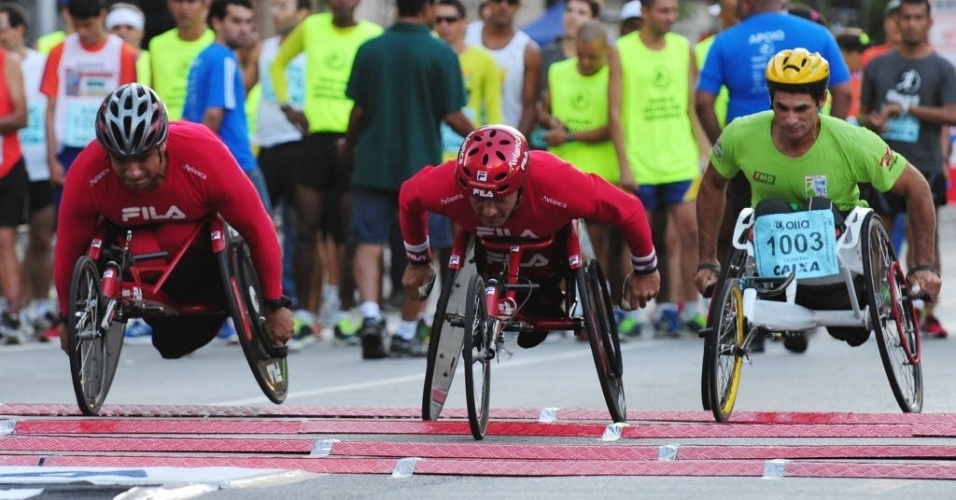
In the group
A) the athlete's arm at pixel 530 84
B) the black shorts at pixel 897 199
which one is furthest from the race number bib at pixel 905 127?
the athlete's arm at pixel 530 84

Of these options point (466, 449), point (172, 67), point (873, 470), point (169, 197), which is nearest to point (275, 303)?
point (169, 197)

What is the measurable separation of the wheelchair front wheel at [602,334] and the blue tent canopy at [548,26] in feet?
36.7

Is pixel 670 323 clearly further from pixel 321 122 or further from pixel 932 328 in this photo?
pixel 321 122

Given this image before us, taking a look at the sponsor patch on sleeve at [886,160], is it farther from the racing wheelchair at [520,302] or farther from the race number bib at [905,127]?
the race number bib at [905,127]

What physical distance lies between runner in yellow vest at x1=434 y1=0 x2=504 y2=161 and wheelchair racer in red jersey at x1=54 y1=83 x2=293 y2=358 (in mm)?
5191

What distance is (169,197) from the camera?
10.7 m

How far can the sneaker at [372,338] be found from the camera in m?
14.5

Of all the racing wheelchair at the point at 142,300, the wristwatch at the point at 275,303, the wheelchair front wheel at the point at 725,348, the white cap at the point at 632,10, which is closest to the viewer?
the wheelchair front wheel at the point at 725,348

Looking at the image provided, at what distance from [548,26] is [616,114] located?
19.2 ft

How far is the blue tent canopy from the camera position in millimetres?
21672

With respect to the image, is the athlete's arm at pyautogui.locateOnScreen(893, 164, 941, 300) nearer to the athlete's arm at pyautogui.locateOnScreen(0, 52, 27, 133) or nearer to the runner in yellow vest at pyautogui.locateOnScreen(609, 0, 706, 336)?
the runner in yellow vest at pyautogui.locateOnScreen(609, 0, 706, 336)

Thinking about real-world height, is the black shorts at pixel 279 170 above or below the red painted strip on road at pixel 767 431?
below

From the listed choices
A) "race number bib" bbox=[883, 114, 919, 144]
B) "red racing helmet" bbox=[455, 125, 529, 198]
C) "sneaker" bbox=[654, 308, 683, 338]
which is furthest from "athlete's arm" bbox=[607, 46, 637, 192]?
"red racing helmet" bbox=[455, 125, 529, 198]

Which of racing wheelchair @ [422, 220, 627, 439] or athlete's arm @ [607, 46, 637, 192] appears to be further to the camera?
athlete's arm @ [607, 46, 637, 192]
